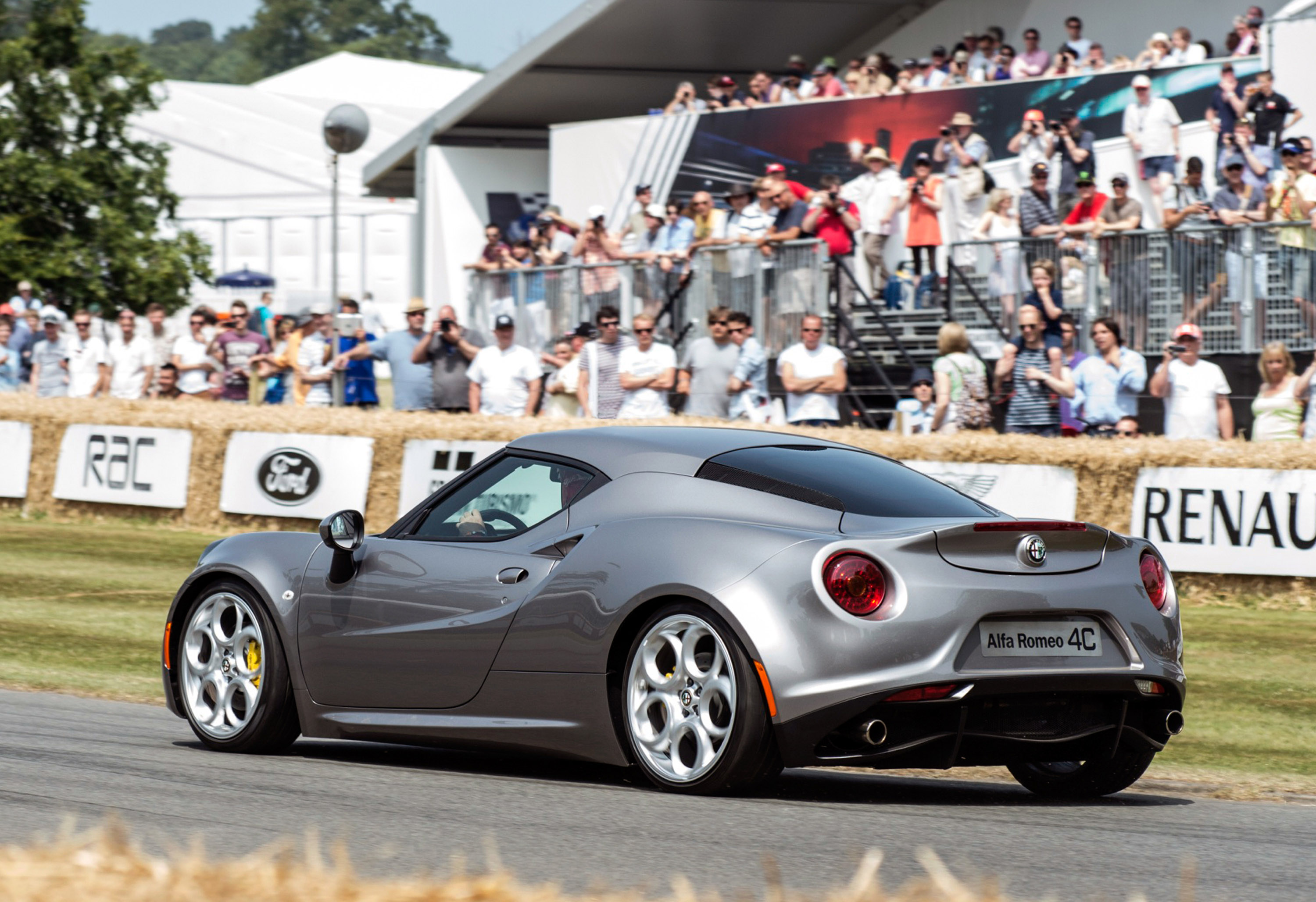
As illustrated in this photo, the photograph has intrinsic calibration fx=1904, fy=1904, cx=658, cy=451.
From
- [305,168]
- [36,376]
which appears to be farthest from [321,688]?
[305,168]

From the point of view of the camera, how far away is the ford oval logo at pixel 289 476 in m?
17.1

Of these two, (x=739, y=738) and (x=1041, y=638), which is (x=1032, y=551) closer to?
(x=1041, y=638)

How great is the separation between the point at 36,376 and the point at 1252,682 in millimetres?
16241

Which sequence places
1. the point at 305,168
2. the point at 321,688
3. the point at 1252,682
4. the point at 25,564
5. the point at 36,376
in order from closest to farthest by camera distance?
the point at 321,688 → the point at 1252,682 → the point at 25,564 → the point at 36,376 → the point at 305,168

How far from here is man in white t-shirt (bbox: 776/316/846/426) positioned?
15.8 metres

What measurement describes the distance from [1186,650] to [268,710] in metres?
5.96

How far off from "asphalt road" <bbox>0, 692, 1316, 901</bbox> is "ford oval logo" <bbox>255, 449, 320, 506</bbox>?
31.8 ft

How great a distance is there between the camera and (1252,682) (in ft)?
33.1

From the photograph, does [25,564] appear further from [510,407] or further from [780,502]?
[780,502]

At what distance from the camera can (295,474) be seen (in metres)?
17.3

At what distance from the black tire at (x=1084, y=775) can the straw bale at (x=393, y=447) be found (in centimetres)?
426

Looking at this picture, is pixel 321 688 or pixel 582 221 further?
pixel 582 221

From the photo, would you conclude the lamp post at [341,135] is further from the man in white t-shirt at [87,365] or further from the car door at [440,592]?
the car door at [440,592]

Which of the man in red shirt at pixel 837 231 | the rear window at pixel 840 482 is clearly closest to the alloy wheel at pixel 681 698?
the rear window at pixel 840 482
